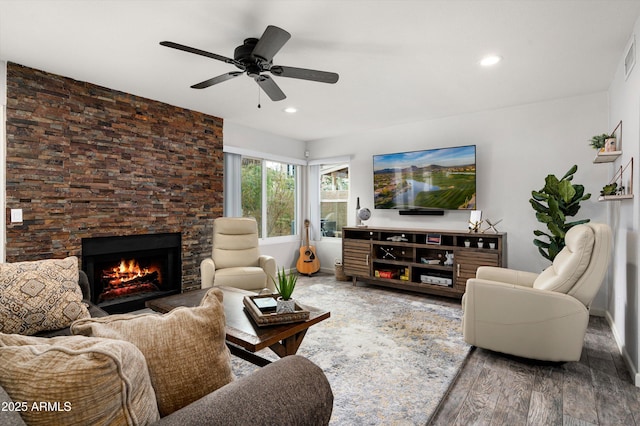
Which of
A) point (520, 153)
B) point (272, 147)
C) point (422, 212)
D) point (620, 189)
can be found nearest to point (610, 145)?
point (620, 189)

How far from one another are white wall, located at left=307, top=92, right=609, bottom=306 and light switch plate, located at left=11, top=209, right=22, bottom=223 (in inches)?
173

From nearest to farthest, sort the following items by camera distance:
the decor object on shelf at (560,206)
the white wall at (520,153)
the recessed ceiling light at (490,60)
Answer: the recessed ceiling light at (490,60) < the decor object on shelf at (560,206) < the white wall at (520,153)

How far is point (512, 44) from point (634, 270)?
1.86 m

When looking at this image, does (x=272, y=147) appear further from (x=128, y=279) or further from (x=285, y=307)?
(x=285, y=307)

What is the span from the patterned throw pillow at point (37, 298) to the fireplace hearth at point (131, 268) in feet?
5.20

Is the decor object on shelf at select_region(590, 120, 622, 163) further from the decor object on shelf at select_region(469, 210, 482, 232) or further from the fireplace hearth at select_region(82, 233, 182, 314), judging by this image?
the fireplace hearth at select_region(82, 233, 182, 314)

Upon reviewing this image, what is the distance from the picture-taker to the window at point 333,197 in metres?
5.88

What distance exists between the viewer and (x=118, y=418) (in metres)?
0.65

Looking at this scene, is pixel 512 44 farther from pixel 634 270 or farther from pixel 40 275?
pixel 40 275

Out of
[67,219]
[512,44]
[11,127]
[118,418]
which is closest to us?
[118,418]

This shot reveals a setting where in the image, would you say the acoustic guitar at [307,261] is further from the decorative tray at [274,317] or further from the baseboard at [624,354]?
the baseboard at [624,354]

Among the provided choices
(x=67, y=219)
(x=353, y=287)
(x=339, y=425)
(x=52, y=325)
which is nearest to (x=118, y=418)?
(x=339, y=425)

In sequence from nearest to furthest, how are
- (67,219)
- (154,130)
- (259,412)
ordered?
(259,412) < (67,219) < (154,130)

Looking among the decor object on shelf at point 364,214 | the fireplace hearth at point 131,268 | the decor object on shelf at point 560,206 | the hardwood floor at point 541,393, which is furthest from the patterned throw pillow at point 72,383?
the decor object on shelf at point 364,214
